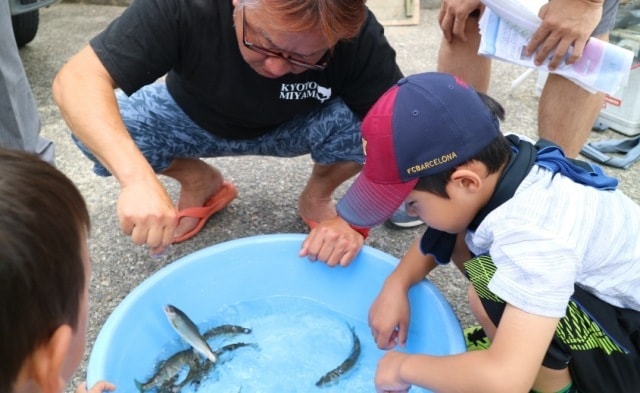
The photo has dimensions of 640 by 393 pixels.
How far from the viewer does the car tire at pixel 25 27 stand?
3604 millimetres

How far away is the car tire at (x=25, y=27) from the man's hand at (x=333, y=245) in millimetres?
2735

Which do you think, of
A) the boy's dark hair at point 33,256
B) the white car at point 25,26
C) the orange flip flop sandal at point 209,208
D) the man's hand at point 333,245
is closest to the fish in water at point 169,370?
the man's hand at point 333,245

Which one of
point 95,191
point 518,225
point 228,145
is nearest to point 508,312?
point 518,225

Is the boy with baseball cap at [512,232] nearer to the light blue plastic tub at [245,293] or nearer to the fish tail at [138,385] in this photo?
the light blue plastic tub at [245,293]

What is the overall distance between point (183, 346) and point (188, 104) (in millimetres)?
741

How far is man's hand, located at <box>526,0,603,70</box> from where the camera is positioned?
1.72 m

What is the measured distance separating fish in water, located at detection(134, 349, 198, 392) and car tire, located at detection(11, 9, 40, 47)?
9.01ft

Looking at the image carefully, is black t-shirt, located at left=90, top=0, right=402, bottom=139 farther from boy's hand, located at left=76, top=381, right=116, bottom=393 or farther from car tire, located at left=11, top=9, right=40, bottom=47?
car tire, located at left=11, top=9, right=40, bottom=47

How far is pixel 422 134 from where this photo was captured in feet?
3.88

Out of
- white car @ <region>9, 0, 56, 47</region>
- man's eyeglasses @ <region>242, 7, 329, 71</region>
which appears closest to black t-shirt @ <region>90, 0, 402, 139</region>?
man's eyeglasses @ <region>242, 7, 329, 71</region>

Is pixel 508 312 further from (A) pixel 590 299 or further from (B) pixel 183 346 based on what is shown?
(B) pixel 183 346

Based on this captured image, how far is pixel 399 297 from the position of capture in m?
1.61

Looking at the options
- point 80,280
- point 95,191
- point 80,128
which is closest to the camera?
point 80,280

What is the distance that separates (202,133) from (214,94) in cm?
19
